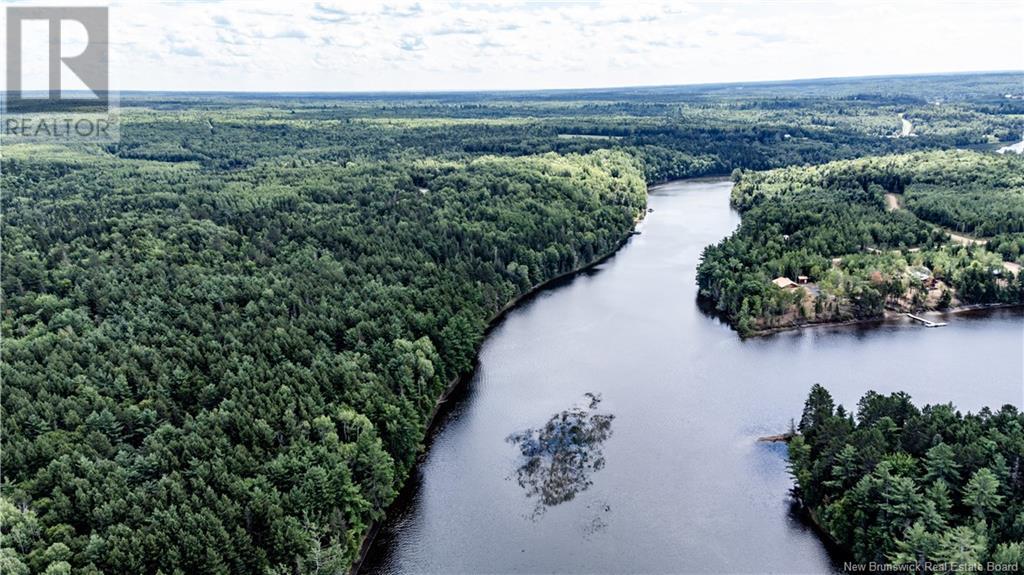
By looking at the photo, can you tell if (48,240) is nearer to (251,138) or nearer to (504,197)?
(504,197)

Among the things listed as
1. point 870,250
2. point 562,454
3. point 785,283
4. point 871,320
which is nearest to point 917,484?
point 562,454

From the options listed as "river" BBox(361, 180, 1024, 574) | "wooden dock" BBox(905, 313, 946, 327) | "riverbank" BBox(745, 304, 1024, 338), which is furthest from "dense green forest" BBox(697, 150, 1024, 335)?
"river" BBox(361, 180, 1024, 574)

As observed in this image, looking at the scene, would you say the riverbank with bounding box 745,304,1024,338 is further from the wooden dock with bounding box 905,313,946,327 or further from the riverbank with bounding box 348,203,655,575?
the riverbank with bounding box 348,203,655,575

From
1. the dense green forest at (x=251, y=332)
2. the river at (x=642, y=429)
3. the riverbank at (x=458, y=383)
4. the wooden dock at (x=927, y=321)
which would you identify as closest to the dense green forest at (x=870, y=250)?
the dense green forest at (x=251, y=332)

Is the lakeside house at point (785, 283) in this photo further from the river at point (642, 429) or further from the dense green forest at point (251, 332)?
the river at point (642, 429)

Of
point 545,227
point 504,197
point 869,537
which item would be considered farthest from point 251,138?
point 869,537
